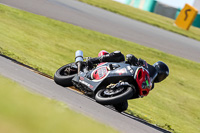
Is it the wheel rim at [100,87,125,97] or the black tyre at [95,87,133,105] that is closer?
the black tyre at [95,87,133,105]

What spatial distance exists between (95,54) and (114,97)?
6.87 metres

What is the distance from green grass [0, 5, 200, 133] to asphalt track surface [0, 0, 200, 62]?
3.47 ft

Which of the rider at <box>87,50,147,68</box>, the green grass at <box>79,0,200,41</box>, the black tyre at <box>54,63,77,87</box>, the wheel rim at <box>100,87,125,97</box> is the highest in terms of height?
the rider at <box>87,50,147,68</box>

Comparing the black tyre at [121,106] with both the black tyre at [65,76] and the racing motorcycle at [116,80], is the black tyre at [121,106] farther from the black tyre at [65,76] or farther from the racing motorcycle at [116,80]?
the black tyre at [65,76]

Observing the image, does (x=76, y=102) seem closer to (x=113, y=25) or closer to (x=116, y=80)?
(x=116, y=80)

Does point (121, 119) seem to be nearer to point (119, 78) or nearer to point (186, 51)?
point (119, 78)

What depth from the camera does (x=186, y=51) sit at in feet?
59.5

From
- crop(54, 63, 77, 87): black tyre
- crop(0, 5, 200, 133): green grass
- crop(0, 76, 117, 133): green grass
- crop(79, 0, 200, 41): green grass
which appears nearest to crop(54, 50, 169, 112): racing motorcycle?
crop(54, 63, 77, 87): black tyre

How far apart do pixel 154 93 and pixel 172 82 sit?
225 cm

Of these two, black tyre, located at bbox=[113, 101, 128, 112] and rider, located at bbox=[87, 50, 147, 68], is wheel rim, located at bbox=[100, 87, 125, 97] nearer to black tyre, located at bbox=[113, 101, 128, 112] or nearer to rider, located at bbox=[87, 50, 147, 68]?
black tyre, located at bbox=[113, 101, 128, 112]

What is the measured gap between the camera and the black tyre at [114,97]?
6301 millimetres

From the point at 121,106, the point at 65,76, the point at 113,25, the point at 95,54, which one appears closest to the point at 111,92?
the point at 121,106

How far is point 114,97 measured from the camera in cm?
634

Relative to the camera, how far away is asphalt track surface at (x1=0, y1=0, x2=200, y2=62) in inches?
680
